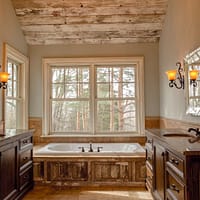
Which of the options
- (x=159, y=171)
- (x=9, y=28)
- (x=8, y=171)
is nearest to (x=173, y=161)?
(x=159, y=171)

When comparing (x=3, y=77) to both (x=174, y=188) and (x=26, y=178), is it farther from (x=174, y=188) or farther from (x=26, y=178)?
(x=174, y=188)

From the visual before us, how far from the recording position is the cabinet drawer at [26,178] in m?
3.39

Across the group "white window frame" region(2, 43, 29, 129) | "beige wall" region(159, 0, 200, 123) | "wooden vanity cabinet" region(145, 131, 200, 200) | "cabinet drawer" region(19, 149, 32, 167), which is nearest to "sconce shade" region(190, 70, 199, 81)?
"beige wall" region(159, 0, 200, 123)

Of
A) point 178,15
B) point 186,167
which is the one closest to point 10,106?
point 178,15

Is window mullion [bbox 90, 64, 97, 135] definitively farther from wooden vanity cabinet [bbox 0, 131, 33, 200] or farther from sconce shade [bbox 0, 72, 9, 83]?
sconce shade [bbox 0, 72, 9, 83]

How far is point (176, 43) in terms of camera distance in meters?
3.90

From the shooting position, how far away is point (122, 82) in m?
5.34

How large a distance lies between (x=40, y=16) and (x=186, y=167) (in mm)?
3775

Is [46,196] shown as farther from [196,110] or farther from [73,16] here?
[73,16]

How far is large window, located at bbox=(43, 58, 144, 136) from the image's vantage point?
17.3ft

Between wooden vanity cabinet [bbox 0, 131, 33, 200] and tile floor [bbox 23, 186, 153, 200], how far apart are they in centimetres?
17

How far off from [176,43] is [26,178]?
2.83 metres

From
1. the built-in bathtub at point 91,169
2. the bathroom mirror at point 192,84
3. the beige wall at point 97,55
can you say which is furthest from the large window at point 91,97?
the bathroom mirror at point 192,84

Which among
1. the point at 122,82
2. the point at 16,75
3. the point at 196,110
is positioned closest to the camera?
the point at 196,110
